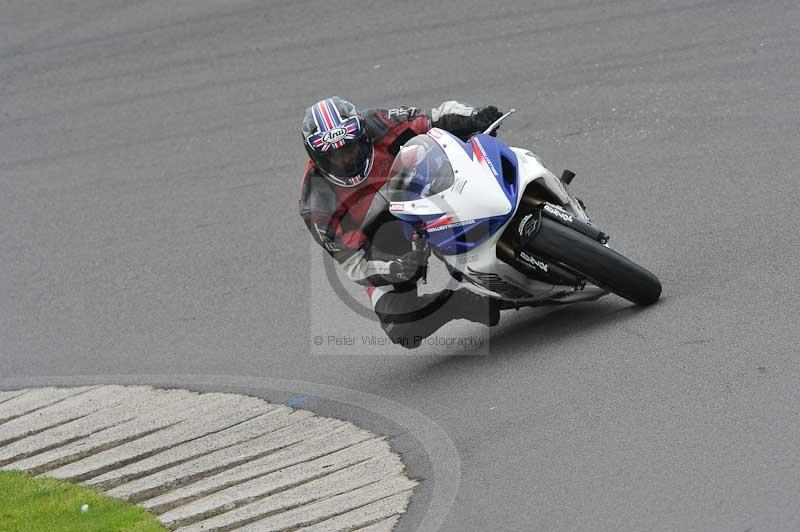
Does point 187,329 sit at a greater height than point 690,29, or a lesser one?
lesser

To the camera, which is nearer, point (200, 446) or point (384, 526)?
point (384, 526)

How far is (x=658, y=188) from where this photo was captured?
862 centimetres

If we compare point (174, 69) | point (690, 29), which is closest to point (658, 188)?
point (690, 29)

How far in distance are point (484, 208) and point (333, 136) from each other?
0.95 meters

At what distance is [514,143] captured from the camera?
986 centimetres

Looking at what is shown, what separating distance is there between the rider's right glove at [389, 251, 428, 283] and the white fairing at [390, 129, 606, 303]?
0.48 feet

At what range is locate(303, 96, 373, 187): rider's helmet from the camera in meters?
6.70

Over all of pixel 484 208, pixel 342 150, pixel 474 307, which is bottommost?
pixel 474 307

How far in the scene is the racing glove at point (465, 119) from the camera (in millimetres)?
7191

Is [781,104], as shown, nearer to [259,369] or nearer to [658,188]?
[658,188]

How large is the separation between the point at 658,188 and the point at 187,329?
3.53m

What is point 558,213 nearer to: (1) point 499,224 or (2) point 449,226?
(1) point 499,224

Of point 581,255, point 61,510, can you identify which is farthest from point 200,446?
point 581,255

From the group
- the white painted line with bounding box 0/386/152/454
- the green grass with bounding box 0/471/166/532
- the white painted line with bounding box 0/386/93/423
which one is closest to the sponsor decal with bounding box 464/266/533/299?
the green grass with bounding box 0/471/166/532
